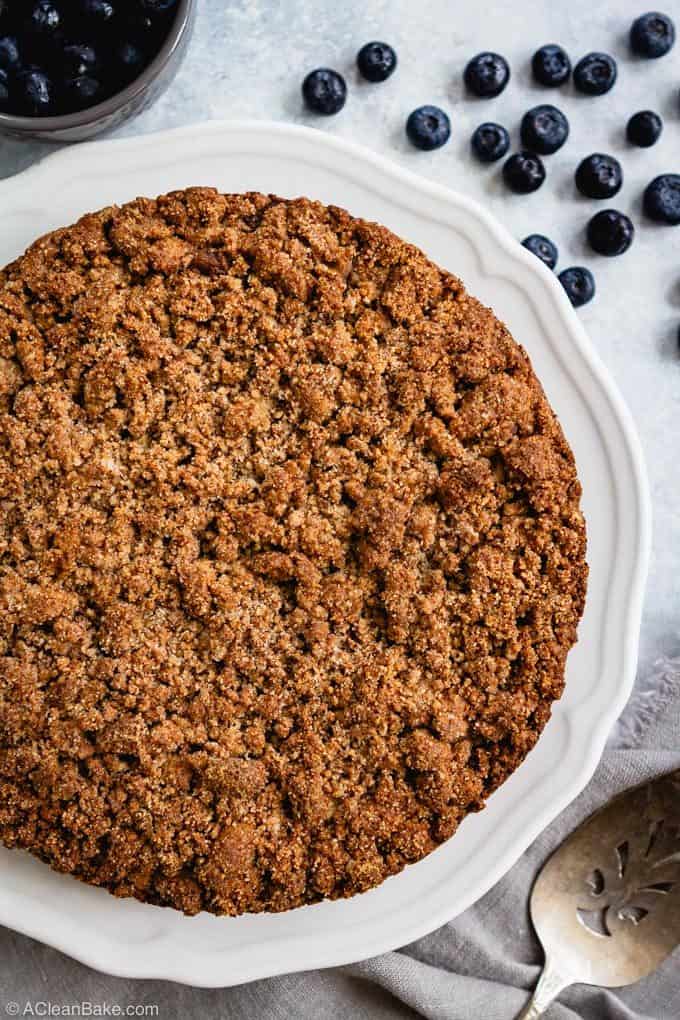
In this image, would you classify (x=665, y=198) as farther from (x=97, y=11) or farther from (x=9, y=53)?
(x=9, y=53)

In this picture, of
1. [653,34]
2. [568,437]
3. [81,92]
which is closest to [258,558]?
[568,437]

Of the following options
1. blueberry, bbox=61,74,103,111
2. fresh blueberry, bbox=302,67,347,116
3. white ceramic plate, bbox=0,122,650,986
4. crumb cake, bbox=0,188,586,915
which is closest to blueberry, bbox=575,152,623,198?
white ceramic plate, bbox=0,122,650,986

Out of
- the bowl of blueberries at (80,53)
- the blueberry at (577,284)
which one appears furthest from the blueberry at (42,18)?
the blueberry at (577,284)

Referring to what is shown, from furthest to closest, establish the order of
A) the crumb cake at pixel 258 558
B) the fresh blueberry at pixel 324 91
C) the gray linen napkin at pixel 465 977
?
1. the fresh blueberry at pixel 324 91
2. the gray linen napkin at pixel 465 977
3. the crumb cake at pixel 258 558

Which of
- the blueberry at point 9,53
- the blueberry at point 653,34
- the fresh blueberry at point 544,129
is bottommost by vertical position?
the blueberry at point 9,53

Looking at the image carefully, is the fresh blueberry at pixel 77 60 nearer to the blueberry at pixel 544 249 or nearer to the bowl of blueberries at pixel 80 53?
the bowl of blueberries at pixel 80 53

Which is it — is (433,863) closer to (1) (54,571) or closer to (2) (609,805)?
(2) (609,805)
